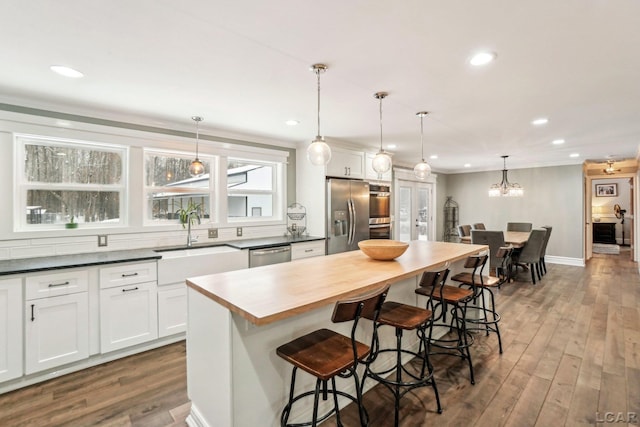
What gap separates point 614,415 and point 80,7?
155 inches

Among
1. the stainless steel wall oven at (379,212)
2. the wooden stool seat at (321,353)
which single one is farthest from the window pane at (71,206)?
the stainless steel wall oven at (379,212)

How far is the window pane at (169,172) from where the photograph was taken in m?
3.59

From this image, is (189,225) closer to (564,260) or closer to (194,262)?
(194,262)

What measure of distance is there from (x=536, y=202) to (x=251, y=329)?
802 centimetres

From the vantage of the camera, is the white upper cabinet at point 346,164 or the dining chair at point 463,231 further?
the dining chair at point 463,231

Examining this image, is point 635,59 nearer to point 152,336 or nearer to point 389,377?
point 389,377

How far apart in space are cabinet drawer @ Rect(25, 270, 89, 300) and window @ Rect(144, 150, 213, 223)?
3.64 ft

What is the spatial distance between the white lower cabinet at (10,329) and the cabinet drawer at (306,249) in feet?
8.37

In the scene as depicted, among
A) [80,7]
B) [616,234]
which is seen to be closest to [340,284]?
[80,7]

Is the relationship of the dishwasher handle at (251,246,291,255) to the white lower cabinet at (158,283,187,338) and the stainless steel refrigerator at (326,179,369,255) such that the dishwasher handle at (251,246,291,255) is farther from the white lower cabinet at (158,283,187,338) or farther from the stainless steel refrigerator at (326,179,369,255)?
the white lower cabinet at (158,283,187,338)

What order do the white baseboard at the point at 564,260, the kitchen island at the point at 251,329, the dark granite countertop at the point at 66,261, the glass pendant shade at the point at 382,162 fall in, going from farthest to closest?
the white baseboard at the point at 564,260 → the glass pendant shade at the point at 382,162 → the dark granite countertop at the point at 66,261 → the kitchen island at the point at 251,329

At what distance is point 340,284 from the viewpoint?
1799mm

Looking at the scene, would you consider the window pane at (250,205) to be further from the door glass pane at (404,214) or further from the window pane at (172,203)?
the door glass pane at (404,214)

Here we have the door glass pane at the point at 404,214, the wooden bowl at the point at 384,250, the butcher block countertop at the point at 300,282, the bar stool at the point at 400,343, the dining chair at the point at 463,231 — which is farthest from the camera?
the door glass pane at the point at 404,214
